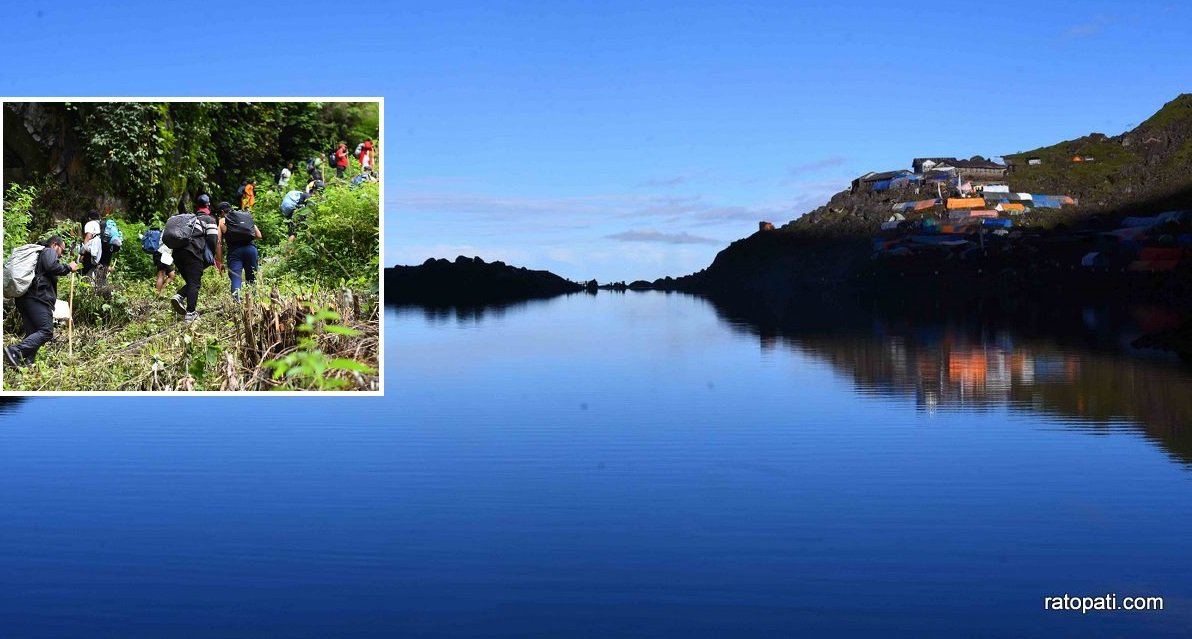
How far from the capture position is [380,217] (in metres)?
13.2

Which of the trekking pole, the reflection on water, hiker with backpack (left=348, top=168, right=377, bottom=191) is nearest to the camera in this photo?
the trekking pole

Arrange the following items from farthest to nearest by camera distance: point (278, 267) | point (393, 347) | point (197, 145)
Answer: point (393, 347) → point (197, 145) → point (278, 267)

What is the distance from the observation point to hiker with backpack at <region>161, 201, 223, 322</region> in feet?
46.1

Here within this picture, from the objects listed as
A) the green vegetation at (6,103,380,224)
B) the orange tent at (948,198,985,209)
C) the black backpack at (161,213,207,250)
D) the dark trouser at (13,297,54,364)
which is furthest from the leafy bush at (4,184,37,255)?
the orange tent at (948,198,985,209)

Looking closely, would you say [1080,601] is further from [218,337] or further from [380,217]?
[218,337]

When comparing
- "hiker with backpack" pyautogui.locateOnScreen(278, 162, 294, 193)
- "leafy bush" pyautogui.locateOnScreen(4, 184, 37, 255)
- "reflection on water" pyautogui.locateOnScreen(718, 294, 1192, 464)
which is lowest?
"reflection on water" pyautogui.locateOnScreen(718, 294, 1192, 464)

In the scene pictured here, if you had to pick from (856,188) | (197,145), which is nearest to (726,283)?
(856,188)

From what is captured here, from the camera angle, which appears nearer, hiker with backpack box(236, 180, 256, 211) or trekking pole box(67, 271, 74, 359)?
trekking pole box(67, 271, 74, 359)

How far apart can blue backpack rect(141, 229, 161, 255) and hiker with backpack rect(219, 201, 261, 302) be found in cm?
108

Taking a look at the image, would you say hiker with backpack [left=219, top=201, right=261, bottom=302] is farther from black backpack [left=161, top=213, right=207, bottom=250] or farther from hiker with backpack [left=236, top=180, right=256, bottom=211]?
hiker with backpack [left=236, top=180, right=256, bottom=211]

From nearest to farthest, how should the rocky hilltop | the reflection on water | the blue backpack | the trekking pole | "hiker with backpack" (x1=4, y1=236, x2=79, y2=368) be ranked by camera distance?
the trekking pole, "hiker with backpack" (x1=4, y1=236, x2=79, y2=368), the blue backpack, the reflection on water, the rocky hilltop

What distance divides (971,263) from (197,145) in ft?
336

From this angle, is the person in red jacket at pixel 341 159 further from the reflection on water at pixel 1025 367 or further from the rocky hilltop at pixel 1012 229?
the rocky hilltop at pixel 1012 229

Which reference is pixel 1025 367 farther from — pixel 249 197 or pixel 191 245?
pixel 191 245
